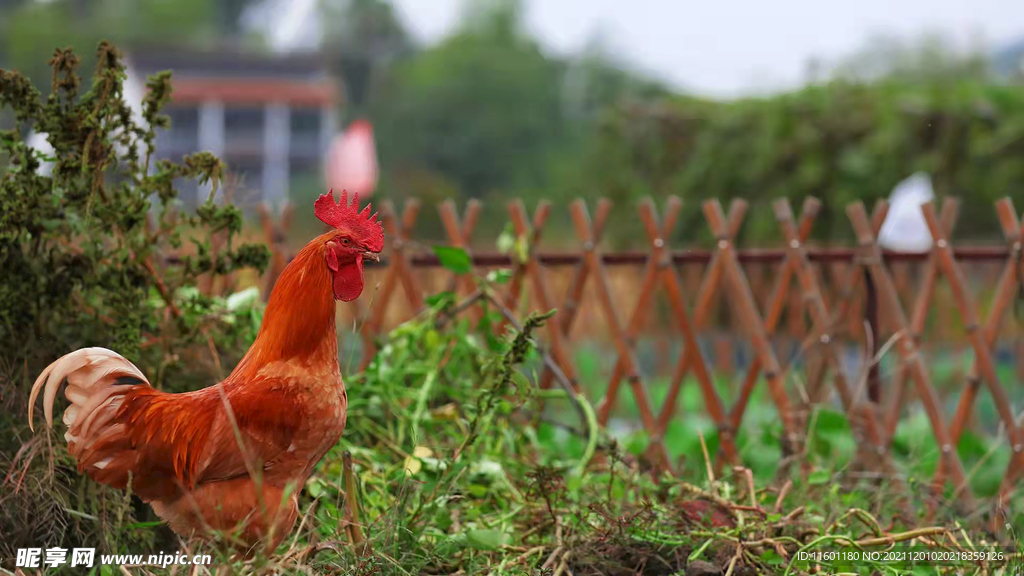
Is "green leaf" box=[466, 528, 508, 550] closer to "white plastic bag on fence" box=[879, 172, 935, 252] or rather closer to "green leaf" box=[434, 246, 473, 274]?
"green leaf" box=[434, 246, 473, 274]

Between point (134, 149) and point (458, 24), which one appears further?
point (458, 24)

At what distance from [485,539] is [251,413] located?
82 cm

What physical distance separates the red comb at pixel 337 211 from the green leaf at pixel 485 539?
0.99m

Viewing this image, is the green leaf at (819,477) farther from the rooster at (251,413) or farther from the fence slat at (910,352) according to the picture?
the rooster at (251,413)

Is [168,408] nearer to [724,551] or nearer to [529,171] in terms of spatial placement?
[724,551]

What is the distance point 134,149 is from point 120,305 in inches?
19.6

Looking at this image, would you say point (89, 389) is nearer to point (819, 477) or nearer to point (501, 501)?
point (501, 501)

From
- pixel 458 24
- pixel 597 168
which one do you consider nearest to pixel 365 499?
pixel 597 168

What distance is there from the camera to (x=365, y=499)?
277 centimetres

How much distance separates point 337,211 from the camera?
2.19m

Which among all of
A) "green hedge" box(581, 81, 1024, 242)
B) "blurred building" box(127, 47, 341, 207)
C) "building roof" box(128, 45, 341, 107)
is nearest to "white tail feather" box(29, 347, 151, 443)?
"green hedge" box(581, 81, 1024, 242)

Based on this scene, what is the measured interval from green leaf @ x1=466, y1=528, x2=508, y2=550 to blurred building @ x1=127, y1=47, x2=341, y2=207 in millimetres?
31867

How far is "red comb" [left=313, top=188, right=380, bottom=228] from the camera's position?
2.17m

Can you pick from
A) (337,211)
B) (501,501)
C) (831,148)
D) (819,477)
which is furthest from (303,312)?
(831,148)
